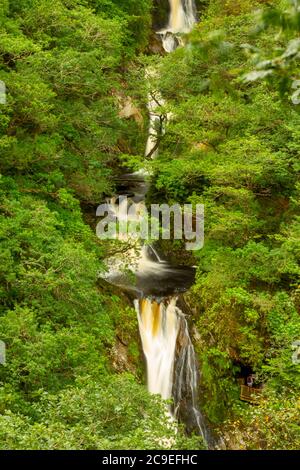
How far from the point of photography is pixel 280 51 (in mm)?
3059

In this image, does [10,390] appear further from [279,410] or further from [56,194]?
[56,194]

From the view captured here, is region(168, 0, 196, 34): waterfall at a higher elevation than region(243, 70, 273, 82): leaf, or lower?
higher

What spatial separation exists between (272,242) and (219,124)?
4.25 m
